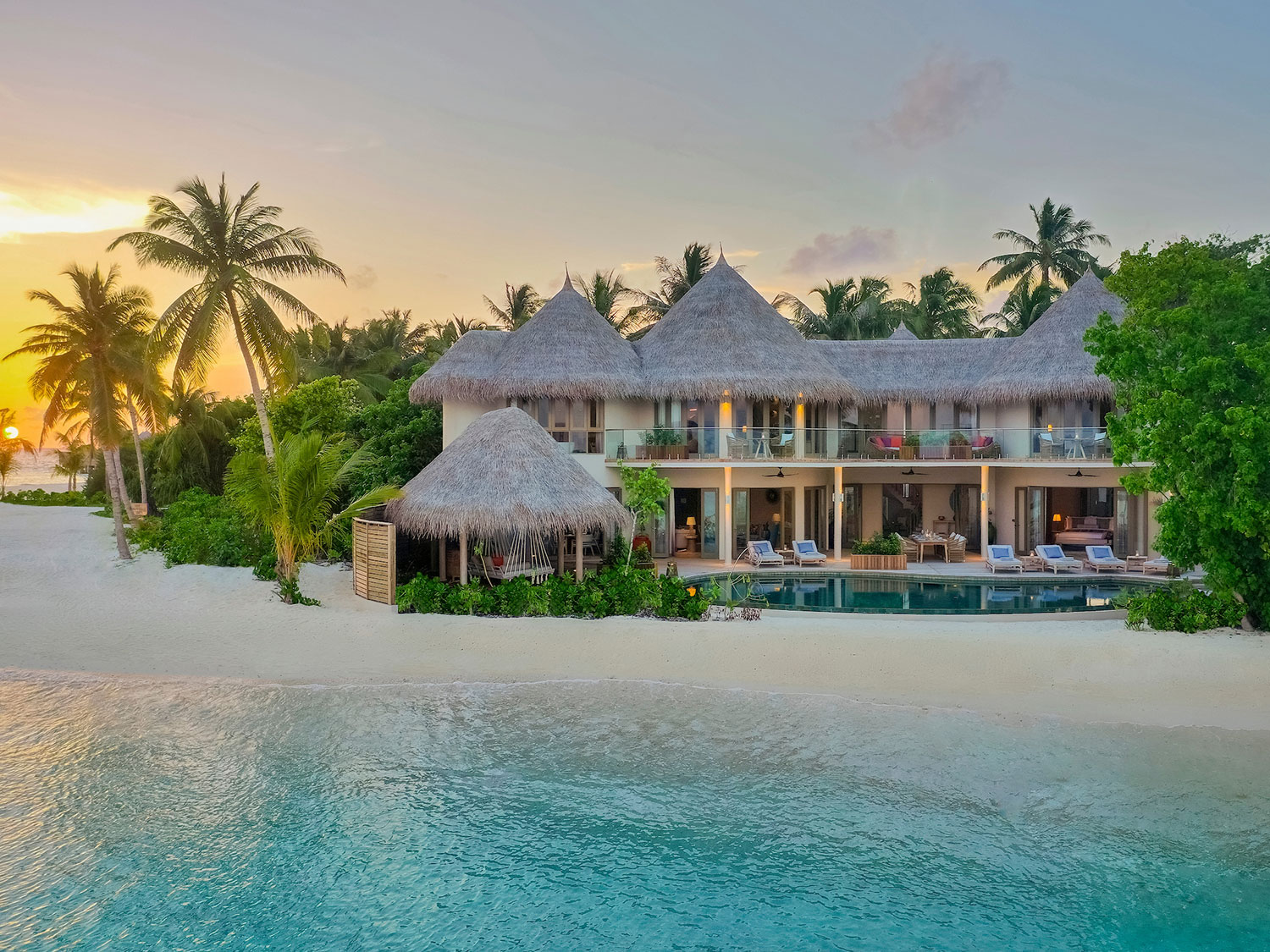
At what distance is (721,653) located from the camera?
39.8ft

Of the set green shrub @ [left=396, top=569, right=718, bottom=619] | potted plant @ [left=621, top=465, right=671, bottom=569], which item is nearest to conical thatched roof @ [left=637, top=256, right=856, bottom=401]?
potted plant @ [left=621, top=465, right=671, bottom=569]

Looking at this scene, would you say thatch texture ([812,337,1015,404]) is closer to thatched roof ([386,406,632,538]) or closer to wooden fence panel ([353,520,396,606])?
thatched roof ([386,406,632,538])

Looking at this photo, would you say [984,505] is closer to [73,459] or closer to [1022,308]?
[1022,308]

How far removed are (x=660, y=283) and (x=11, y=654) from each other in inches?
1081

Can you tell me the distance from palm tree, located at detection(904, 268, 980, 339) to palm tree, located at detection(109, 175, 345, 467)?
81.3 feet

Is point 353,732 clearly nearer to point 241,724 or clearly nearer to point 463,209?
point 241,724

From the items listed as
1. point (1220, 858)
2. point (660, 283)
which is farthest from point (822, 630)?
point (660, 283)

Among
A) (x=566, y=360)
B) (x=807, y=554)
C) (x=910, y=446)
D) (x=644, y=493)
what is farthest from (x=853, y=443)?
(x=566, y=360)

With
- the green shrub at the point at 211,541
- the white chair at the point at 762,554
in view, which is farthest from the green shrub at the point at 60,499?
the white chair at the point at 762,554

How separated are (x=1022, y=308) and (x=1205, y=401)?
934 inches

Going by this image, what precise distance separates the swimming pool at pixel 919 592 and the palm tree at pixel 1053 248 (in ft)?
76.8

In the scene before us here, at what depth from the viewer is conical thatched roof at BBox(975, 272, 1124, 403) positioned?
838 inches

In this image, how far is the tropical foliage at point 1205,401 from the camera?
11619mm

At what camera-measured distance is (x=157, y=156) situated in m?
19.0
